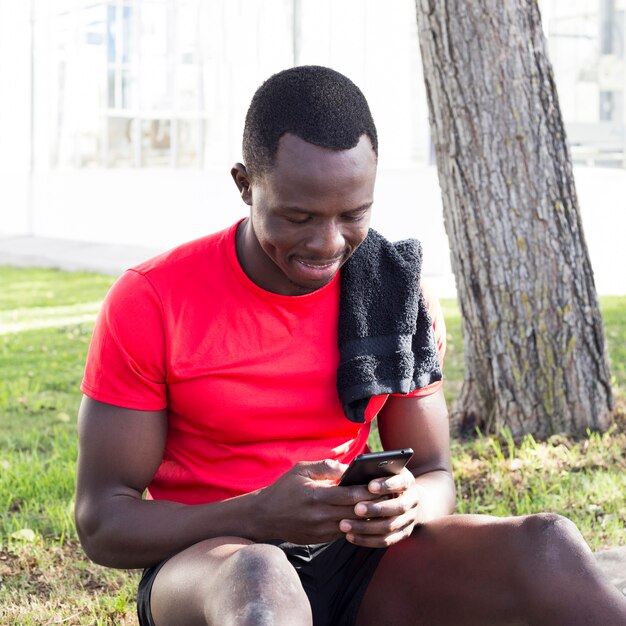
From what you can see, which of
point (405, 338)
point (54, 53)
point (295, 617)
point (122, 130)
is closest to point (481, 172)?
point (405, 338)

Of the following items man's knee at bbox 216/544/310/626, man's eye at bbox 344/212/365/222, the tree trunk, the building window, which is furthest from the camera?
the building window

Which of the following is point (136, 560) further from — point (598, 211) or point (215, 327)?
point (598, 211)

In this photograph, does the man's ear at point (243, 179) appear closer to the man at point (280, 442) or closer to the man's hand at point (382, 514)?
the man at point (280, 442)

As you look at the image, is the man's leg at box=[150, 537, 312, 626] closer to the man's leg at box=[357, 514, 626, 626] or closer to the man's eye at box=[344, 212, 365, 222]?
the man's leg at box=[357, 514, 626, 626]

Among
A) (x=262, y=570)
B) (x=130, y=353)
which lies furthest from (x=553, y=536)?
(x=130, y=353)

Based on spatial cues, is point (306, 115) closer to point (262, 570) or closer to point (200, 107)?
point (262, 570)

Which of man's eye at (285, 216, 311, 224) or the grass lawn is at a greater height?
man's eye at (285, 216, 311, 224)

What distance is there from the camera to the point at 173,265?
2572 mm

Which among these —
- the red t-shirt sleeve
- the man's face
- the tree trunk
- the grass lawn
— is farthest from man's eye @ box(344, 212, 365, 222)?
the tree trunk

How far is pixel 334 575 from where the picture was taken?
2.56 metres

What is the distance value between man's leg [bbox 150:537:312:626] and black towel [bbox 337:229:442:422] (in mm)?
481

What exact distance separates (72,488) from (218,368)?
2241 mm

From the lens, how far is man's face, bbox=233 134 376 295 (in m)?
2.37

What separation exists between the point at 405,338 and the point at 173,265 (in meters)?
0.59
